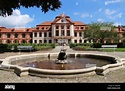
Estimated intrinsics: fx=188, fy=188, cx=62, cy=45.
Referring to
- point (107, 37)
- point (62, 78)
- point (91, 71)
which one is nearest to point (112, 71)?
point (91, 71)

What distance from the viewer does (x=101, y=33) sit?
1935 inches

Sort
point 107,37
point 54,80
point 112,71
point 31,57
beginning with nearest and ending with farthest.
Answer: point 54,80 → point 112,71 → point 31,57 → point 107,37

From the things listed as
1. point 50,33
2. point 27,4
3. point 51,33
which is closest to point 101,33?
point 51,33

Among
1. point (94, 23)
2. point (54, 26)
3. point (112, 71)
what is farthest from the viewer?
point (54, 26)

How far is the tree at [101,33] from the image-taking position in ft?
161

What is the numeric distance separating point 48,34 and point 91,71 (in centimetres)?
6006

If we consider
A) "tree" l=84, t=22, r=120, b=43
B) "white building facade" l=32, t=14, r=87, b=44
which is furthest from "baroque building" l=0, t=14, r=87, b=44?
"tree" l=84, t=22, r=120, b=43

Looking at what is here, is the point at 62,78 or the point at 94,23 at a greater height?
the point at 94,23

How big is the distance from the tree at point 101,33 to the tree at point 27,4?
31.9 meters

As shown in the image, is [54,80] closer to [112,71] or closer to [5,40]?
[112,71]

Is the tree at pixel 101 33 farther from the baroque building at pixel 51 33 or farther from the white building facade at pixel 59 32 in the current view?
the white building facade at pixel 59 32

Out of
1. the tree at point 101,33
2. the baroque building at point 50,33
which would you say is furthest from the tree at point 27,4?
the baroque building at point 50,33

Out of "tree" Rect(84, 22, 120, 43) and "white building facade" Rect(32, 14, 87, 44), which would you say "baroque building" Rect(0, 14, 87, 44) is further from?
"tree" Rect(84, 22, 120, 43)

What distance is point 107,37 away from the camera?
163 feet
